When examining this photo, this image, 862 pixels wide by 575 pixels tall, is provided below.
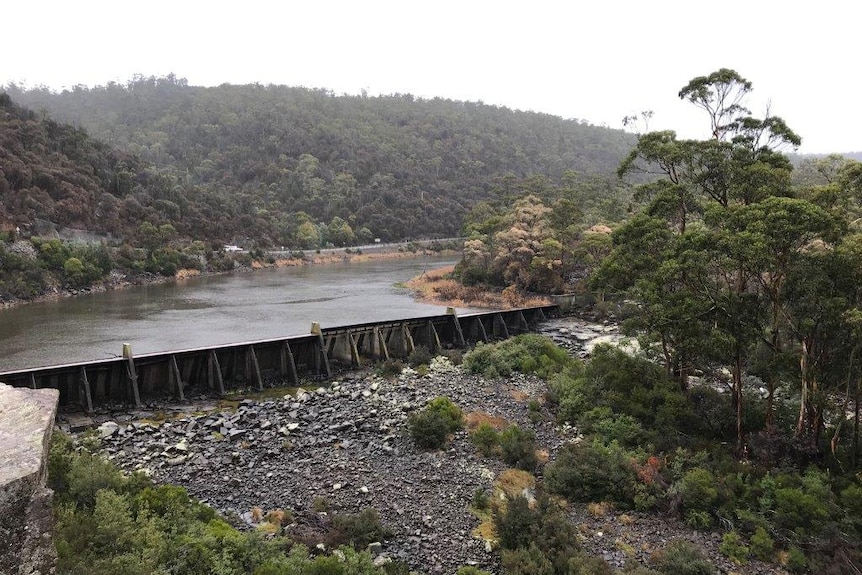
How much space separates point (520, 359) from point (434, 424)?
27.6 feet

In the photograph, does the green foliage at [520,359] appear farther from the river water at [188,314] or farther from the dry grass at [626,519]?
the river water at [188,314]

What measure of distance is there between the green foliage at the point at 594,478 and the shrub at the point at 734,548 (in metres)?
2.14

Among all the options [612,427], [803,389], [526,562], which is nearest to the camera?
[526,562]

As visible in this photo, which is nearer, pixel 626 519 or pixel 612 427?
pixel 626 519

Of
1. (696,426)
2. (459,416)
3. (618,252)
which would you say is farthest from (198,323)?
(696,426)

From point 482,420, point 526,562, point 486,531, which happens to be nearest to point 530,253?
point 482,420

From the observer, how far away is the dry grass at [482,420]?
17266mm

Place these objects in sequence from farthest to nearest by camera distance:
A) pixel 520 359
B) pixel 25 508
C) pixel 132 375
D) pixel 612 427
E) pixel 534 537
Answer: pixel 520 359 < pixel 132 375 < pixel 612 427 < pixel 534 537 < pixel 25 508

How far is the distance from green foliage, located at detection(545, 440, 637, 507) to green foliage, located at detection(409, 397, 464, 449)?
3.19 m

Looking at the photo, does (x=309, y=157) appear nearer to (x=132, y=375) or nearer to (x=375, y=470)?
(x=132, y=375)

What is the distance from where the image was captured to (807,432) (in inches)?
579

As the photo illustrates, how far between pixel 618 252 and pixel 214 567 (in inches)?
613

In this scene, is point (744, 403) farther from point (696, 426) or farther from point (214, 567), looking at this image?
point (214, 567)

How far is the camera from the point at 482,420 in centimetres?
1762
